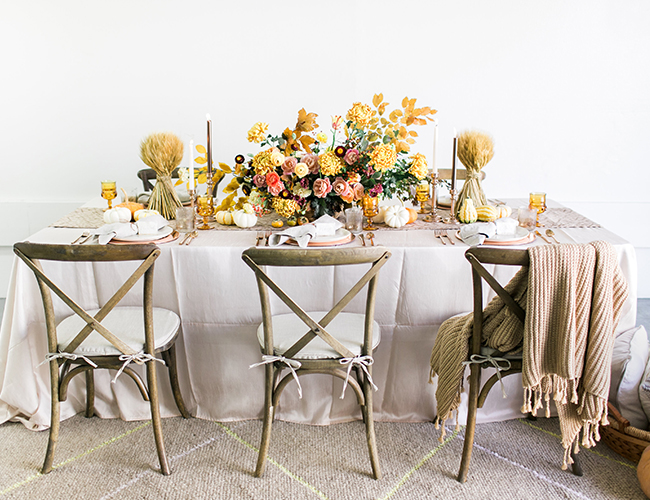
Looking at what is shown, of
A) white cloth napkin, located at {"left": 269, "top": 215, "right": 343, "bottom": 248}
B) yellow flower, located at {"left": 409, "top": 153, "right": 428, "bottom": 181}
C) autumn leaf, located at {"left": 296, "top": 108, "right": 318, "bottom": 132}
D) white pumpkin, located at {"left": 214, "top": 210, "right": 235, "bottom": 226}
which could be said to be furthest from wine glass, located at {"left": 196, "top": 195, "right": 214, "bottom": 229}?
yellow flower, located at {"left": 409, "top": 153, "right": 428, "bottom": 181}

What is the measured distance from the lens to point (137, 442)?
6.68 ft

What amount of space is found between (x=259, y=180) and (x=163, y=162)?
0.44 meters

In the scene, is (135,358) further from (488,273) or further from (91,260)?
(488,273)

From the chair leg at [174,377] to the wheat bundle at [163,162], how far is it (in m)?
0.63

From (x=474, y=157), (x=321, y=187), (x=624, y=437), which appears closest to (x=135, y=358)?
(x=321, y=187)

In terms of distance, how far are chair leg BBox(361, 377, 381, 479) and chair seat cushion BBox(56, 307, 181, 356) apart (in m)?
0.67

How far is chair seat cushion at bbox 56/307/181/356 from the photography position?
1736 millimetres

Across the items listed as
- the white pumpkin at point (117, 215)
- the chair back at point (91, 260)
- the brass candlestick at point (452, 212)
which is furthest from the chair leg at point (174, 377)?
the brass candlestick at point (452, 212)

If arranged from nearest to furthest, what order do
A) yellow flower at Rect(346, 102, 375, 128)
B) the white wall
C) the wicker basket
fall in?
the wicker basket, yellow flower at Rect(346, 102, 375, 128), the white wall

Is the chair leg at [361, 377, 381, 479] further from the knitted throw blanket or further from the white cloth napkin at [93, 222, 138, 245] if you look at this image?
the white cloth napkin at [93, 222, 138, 245]

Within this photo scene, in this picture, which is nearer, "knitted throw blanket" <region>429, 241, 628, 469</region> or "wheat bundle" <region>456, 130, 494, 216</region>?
"knitted throw blanket" <region>429, 241, 628, 469</region>

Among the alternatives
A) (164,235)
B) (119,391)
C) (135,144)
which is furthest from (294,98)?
(119,391)

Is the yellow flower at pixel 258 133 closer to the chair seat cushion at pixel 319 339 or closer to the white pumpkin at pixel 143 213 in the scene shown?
the white pumpkin at pixel 143 213

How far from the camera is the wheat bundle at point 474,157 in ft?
7.50
